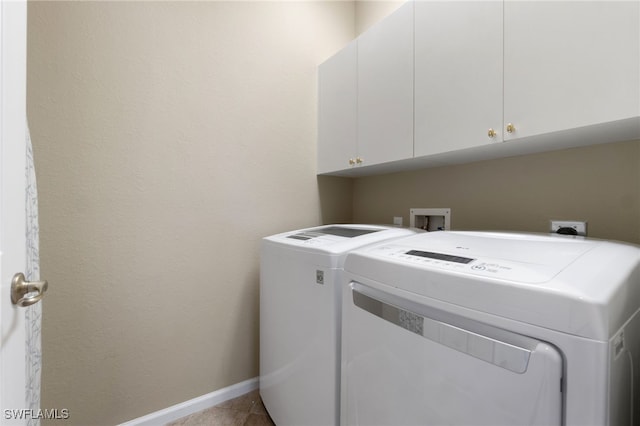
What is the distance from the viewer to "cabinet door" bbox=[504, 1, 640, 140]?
2.52 ft

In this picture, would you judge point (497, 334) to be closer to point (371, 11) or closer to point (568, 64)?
point (568, 64)

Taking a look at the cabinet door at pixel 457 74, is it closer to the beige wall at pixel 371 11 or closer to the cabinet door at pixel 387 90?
the cabinet door at pixel 387 90

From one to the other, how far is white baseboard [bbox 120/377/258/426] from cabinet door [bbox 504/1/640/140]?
190 centimetres

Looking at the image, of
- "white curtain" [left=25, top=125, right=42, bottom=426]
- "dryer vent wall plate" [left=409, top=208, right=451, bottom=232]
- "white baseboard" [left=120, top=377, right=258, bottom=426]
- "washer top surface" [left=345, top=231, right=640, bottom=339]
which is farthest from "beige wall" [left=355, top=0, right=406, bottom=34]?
"white baseboard" [left=120, top=377, right=258, bottom=426]

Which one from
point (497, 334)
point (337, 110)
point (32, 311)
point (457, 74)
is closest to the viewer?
point (497, 334)

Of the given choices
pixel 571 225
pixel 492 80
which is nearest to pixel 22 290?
pixel 492 80

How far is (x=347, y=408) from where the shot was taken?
0.94 meters

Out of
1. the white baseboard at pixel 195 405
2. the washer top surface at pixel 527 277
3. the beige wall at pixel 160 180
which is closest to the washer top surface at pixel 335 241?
the washer top surface at pixel 527 277

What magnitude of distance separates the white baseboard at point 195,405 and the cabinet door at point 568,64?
1.90 m

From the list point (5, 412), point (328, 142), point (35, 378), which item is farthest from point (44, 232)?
point (328, 142)

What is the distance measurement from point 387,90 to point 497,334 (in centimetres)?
125

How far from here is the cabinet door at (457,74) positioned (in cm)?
105

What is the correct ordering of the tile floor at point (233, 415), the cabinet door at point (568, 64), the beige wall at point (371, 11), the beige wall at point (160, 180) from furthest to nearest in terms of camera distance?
the beige wall at point (371, 11) < the tile floor at point (233, 415) < the beige wall at point (160, 180) < the cabinet door at point (568, 64)

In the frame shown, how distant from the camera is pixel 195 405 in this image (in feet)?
5.11
